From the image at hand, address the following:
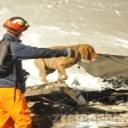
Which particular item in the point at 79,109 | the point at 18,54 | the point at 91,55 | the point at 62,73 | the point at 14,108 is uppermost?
the point at 18,54

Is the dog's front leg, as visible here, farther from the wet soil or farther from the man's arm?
the man's arm

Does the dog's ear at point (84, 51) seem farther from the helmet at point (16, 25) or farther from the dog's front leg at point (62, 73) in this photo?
the helmet at point (16, 25)

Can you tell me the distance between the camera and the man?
17.7 feet

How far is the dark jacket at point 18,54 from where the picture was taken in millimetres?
5398

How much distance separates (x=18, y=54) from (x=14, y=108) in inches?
22.2

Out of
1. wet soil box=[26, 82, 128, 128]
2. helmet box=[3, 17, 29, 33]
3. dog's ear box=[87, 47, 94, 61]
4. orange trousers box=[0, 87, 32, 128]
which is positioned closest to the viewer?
orange trousers box=[0, 87, 32, 128]

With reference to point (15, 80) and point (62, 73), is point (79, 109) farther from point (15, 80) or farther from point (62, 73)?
point (15, 80)

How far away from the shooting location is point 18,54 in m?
5.42

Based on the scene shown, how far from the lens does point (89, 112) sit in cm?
778

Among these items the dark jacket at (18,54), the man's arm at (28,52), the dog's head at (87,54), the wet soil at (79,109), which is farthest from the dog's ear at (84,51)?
the man's arm at (28,52)

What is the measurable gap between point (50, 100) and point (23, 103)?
274 centimetres

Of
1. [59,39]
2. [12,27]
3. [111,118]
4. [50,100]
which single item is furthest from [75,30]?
[12,27]

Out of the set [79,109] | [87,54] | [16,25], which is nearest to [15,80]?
[16,25]

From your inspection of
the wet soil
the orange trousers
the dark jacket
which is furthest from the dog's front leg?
the orange trousers
